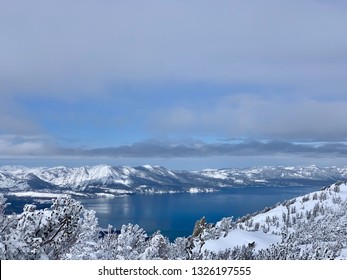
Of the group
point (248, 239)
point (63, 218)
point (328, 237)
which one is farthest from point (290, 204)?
point (63, 218)

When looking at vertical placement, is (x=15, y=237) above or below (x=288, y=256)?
above

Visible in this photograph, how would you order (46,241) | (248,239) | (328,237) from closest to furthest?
(46,241) → (248,239) → (328,237)

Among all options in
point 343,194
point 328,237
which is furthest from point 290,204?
point 328,237

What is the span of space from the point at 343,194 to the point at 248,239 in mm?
112764

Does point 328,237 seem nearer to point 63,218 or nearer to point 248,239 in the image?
point 248,239

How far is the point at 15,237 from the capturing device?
10961 millimetres

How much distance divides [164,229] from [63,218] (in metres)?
138
